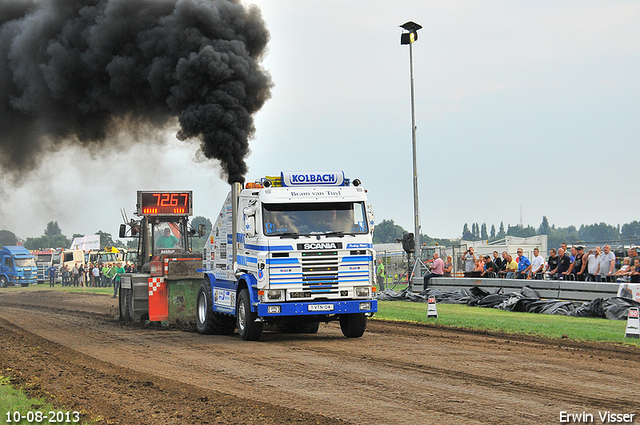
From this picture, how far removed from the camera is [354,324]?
14.8 metres

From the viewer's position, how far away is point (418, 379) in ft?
31.0

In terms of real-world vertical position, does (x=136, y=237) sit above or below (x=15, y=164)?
below

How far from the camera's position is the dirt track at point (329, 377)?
7516 mm

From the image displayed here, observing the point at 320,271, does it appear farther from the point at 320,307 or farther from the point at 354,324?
the point at 354,324

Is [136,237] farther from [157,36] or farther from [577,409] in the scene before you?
[577,409]

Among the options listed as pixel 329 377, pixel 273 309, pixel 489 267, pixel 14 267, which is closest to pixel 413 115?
pixel 489 267

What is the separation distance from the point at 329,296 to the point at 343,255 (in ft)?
2.90

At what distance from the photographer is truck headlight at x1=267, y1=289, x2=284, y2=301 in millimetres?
13547

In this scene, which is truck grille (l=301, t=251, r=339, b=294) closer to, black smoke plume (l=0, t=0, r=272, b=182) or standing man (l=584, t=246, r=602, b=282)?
black smoke plume (l=0, t=0, r=272, b=182)

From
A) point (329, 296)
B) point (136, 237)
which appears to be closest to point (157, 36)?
point (136, 237)

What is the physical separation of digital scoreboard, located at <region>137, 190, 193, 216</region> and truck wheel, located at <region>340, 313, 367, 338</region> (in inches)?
321

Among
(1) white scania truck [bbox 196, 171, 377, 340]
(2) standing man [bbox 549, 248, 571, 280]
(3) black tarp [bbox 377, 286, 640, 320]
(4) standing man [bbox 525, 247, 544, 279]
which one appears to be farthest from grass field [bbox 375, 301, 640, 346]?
(1) white scania truck [bbox 196, 171, 377, 340]

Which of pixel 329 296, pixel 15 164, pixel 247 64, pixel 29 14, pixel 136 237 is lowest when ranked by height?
pixel 329 296

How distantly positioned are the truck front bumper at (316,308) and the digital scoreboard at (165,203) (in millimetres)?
8520
